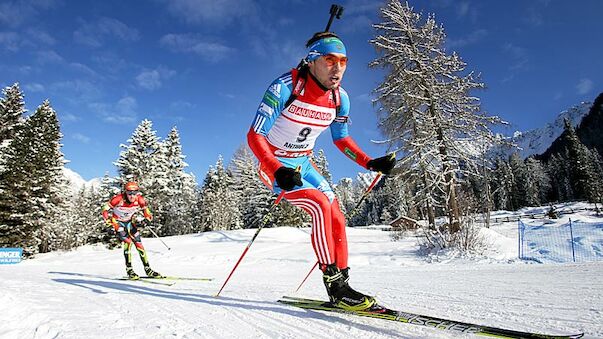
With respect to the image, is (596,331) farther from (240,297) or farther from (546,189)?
(546,189)

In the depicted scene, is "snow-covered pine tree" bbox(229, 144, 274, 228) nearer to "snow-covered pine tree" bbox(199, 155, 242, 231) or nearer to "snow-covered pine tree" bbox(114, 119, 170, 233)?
"snow-covered pine tree" bbox(199, 155, 242, 231)

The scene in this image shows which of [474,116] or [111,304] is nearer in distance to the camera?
[111,304]

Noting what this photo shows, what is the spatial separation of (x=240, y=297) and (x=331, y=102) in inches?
94.7

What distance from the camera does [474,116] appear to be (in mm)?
13586

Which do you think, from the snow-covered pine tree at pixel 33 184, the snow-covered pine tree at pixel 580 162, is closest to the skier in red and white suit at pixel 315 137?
the snow-covered pine tree at pixel 33 184

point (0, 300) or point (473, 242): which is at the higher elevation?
point (473, 242)

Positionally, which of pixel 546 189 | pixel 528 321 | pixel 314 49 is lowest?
pixel 528 321

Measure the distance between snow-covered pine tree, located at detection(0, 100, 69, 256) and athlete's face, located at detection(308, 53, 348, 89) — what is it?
26802 mm

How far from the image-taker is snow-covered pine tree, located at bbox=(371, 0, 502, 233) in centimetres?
1314

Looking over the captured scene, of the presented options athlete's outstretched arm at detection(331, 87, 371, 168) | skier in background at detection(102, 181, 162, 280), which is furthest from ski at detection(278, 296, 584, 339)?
skier in background at detection(102, 181, 162, 280)

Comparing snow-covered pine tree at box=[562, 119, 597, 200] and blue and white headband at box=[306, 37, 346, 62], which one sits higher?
snow-covered pine tree at box=[562, 119, 597, 200]

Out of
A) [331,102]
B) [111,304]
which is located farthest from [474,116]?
[111,304]

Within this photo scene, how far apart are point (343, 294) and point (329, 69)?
1.97 meters

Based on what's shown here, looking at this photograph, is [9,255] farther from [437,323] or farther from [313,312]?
[437,323]
